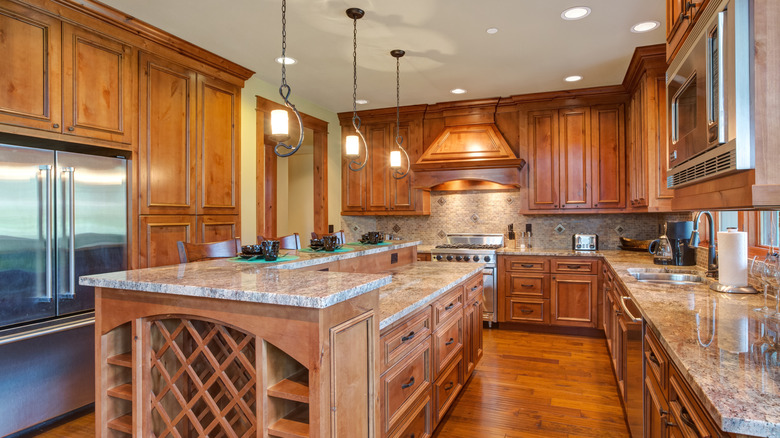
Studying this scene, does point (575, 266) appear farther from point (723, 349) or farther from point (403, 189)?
point (723, 349)

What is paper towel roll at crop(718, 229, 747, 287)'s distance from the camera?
7.15 ft

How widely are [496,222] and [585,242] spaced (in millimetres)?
1071

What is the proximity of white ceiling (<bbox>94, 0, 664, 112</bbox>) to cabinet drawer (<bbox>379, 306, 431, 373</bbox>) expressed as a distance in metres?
1.99

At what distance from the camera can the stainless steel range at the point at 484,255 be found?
4.92 m

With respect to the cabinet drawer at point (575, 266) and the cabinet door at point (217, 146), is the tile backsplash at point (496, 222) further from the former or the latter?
the cabinet door at point (217, 146)

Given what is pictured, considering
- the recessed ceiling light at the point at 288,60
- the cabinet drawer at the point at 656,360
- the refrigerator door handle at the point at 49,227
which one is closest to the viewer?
the cabinet drawer at the point at 656,360

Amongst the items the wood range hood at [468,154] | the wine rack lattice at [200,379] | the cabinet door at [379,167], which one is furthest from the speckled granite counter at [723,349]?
the cabinet door at [379,167]

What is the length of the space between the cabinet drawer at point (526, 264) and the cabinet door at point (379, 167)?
1.72 m

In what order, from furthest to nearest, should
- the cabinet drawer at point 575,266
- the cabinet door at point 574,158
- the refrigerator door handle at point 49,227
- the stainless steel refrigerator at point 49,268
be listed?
the cabinet door at point 574,158, the cabinet drawer at point 575,266, the refrigerator door handle at point 49,227, the stainless steel refrigerator at point 49,268

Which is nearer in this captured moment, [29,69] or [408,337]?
[408,337]

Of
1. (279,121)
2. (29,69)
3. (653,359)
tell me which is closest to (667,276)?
(653,359)

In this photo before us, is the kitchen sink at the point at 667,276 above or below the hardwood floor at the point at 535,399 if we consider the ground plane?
above

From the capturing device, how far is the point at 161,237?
3.26m

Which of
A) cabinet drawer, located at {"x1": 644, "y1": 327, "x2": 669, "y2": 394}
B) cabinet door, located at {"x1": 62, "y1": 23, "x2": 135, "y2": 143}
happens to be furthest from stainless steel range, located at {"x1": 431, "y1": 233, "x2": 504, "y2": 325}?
cabinet door, located at {"x1": 62, "y1": 23, "x2": 135, "y2": 143}
